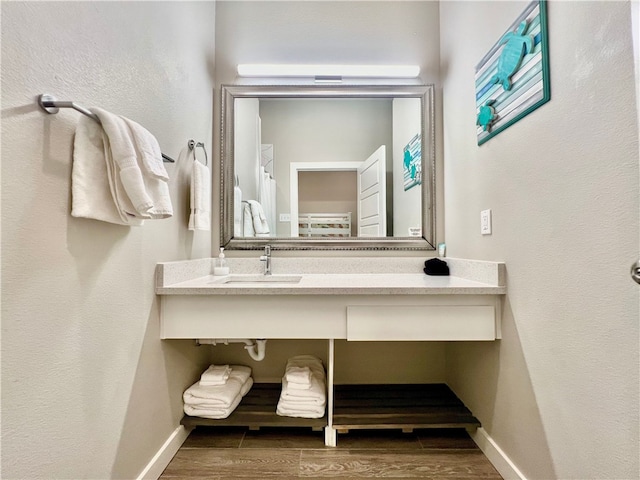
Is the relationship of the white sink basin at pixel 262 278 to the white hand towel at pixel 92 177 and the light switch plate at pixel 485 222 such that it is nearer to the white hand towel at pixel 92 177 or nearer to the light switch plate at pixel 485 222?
the white hand towel at pixel 92 177

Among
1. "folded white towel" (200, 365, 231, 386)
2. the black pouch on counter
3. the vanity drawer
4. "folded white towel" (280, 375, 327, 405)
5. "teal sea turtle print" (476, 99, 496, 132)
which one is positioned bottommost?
"folded white towel" (280, 375, 327, 405)

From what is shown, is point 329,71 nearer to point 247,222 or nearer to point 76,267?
point 247,222

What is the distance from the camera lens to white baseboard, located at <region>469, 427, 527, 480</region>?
43.1 inches

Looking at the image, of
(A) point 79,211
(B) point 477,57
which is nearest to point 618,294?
(B) point 477,57

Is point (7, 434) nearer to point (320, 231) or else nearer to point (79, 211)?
point (79, 211)

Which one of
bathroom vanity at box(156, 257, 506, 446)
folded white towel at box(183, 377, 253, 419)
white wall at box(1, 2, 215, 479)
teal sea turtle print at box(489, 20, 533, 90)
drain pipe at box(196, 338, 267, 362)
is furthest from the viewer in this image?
drain pipe at box(196, 338, 267, 362)

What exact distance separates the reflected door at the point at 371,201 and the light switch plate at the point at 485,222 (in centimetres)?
56

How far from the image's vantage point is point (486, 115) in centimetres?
124

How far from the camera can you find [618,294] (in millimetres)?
710

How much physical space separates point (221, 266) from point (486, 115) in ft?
4.95

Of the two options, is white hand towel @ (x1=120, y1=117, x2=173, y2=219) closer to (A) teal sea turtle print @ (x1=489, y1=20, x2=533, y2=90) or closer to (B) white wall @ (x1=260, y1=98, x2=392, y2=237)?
(B) white wall @ (x1=260, y1=98, x2=392, y2=237)

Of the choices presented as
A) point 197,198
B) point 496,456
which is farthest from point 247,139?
point 496,456

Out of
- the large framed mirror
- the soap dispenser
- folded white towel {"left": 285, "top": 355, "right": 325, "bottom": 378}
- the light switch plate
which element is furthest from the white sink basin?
the light switch plate

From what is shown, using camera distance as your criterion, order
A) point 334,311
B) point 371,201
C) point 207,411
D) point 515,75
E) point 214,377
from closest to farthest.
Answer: point 515,75 < point 334,311 < point 207,411 < point 214,377 < point 371,201
